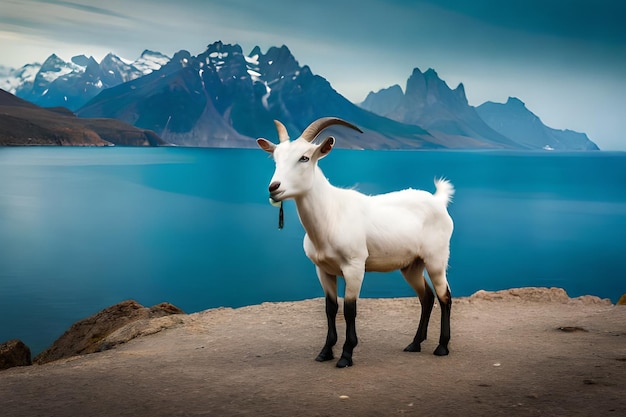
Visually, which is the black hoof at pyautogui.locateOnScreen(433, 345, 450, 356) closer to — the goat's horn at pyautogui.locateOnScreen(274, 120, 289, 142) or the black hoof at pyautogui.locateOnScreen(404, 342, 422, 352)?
the black hoof at pyautogui.locateOnScreen(404, 342, 422, 352)

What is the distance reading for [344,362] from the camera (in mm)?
7938

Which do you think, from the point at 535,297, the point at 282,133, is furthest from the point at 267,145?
the point at 535,297

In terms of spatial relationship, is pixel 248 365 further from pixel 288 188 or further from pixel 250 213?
pixel 250 213

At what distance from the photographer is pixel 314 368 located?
796 cm

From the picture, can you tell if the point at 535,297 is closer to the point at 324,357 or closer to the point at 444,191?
the point at 444,191

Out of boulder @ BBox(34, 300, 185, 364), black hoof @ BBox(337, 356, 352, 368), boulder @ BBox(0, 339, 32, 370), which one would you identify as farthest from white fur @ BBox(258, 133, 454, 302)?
boulder @ BBox(0, 339, 32, 370)

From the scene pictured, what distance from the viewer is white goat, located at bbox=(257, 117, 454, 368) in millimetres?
7703

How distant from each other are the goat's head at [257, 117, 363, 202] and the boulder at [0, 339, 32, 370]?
253 inches

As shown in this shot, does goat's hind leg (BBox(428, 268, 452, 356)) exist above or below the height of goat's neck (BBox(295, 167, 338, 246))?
below

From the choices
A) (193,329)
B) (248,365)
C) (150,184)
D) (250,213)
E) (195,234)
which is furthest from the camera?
(150,184)

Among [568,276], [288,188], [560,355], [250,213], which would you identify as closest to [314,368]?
[288,188]

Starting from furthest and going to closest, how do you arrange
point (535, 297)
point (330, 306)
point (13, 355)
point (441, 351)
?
point (535, 297) → point (13, 355) → point (441, 351) → point (330, 306)

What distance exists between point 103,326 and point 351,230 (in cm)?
801

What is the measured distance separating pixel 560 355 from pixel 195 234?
4265 centimetres
